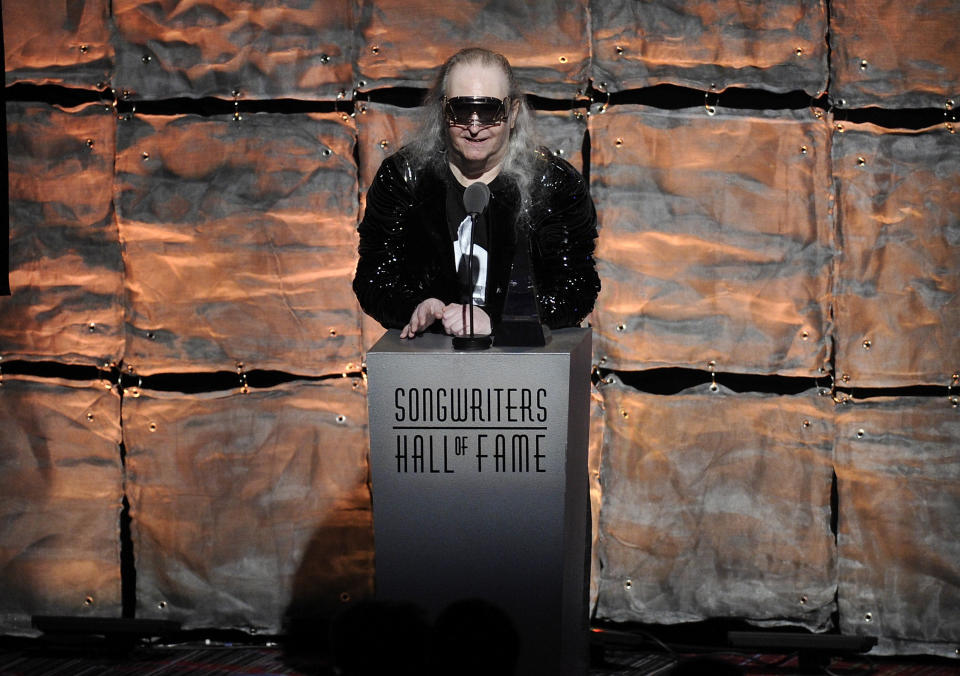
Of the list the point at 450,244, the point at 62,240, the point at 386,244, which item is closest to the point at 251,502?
the point at 62,240

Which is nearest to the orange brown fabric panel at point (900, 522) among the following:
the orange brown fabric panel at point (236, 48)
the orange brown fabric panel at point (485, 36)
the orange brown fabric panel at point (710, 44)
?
the orange brown fabric panel at point (710, 44)

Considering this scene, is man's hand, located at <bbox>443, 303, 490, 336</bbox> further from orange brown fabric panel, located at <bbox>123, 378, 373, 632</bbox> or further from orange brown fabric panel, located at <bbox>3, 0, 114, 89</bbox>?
orange brown fabric panel, located at <bbox>3, 0, 114, 89</bbox>

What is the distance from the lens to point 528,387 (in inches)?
104

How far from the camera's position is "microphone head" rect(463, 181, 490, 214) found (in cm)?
271

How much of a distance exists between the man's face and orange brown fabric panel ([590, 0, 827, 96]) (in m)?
0.96

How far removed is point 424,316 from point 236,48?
1564 millimetres

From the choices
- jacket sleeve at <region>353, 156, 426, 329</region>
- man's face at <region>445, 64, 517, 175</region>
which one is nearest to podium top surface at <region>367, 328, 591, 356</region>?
jacket sleeve at <region>353, 156, 426, 329</region>

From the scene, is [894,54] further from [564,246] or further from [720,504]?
[720,504]

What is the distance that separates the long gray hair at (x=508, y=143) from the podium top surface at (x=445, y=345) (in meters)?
0.38

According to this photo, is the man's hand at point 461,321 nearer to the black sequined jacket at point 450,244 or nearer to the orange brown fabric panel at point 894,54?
the black sequined jacket at point 450,244

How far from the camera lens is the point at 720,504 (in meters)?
3.90

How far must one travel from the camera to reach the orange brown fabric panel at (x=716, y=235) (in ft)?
12.4

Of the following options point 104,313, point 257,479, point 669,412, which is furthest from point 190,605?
point 669,412

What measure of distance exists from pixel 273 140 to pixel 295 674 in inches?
71.6
